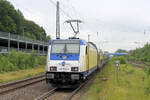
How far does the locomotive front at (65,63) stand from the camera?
1221 centimetres

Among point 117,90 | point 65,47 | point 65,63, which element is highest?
point 65,47

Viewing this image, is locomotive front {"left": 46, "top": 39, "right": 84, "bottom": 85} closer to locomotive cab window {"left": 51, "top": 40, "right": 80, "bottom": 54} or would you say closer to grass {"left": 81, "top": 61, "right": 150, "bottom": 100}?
locomotive cab window {"left": 51, "top": 40, "right": 80, "bottom": 54}

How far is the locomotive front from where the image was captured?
12.2 meters

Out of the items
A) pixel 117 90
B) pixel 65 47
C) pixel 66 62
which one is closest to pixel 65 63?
pixel 66 62

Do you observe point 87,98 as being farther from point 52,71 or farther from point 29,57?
point 29,57

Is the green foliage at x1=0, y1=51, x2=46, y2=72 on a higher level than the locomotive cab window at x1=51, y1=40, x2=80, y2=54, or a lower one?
lower

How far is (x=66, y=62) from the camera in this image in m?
12.4

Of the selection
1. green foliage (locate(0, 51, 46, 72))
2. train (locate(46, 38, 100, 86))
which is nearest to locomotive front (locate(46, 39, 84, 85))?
train (locate(46, 38, 100, 86))

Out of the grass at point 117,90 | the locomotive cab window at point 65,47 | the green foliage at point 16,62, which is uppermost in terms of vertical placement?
the locomotive cab window at point 65,47

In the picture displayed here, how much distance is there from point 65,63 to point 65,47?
1.23m

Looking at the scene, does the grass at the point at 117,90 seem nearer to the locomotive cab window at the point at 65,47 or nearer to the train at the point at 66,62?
the train at the point at 66,62

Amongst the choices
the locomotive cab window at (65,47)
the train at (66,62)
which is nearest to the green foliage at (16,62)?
the locomotive cab window at (65,47)

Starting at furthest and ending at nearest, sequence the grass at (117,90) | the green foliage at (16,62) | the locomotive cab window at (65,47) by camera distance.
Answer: the green foliage at (16,62) < the locomotive cab window at (65,47) < the grass at (117,90)

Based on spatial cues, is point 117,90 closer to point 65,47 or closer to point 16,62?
point 65,47
